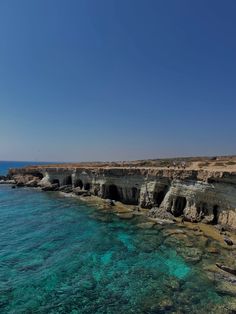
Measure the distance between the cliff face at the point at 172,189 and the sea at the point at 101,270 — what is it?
662 cm

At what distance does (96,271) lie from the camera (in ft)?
70.0

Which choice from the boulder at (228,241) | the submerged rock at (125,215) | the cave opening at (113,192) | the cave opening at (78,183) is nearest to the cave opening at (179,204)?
the submerged rock at (125,215)

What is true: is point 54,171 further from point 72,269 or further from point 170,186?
point 72,269

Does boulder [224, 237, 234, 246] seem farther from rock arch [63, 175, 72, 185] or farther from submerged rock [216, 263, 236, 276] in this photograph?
rock arch [63, 175, 72, 185]

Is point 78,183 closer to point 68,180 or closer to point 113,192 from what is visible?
point 68,180

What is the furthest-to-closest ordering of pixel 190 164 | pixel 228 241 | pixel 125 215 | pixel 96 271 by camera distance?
pixel 190 164 < pixel 125 215 < pixel 228 241 < pixel 96 271

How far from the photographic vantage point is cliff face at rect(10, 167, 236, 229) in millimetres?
32250

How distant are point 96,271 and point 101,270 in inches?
17.3

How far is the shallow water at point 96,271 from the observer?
1680 centimetres

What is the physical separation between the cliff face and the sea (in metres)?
6.62

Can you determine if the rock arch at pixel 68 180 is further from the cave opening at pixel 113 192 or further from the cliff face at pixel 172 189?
the cave opening at pixel 113 192

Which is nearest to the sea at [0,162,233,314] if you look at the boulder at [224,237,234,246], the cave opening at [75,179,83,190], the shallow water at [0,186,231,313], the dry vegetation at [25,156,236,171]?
the shallow water at [0,186,231,313]

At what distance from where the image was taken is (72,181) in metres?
64.9

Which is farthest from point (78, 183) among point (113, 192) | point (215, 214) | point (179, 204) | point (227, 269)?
point (227, 269)
